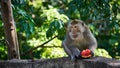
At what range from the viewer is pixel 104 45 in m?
13.0

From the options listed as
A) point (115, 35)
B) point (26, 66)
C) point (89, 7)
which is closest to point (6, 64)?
point (26, 66)

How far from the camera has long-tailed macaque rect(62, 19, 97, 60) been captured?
6.49 meters

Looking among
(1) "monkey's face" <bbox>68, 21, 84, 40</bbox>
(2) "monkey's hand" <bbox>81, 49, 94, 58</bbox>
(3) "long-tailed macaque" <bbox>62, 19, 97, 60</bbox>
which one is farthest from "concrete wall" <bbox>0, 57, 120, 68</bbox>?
(1) "monkey's face" <bbox>68, 21, 84, 40</bbox>

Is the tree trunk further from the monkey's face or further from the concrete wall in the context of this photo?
the monkey's face

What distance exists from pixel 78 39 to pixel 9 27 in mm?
1224

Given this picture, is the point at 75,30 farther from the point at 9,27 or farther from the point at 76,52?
the point at 9,27

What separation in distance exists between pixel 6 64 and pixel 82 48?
1243mm

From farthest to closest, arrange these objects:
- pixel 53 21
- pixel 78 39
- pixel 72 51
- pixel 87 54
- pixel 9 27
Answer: pixel 53 21, pixel 9 27, pixel 78 39, pixel 72 51, pixel 87 54

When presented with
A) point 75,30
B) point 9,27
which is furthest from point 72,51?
point 9,27

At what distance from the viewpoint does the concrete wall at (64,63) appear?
5.54 m

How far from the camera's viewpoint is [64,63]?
241 inches

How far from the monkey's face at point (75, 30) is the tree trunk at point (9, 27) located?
1045 mm

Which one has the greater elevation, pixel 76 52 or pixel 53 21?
pixel 53 21

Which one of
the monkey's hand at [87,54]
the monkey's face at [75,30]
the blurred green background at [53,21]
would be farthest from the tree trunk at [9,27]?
the monkey's hand at [87,54]
